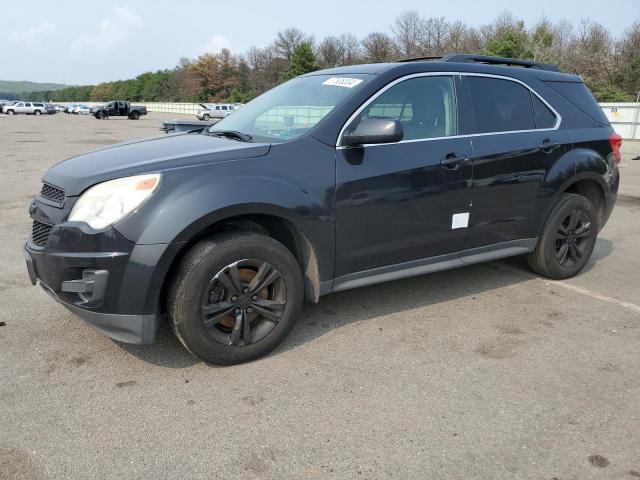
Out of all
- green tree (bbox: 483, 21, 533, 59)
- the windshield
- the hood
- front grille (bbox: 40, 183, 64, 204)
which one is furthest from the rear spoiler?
green tree (bbox: 483, 21, 533, 59)

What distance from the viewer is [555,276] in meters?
4.78

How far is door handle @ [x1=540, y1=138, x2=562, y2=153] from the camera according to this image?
434 centimetres

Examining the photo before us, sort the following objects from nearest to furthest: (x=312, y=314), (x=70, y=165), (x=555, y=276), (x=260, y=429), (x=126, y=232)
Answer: (x=260, y=429), (x=126, y=232), (x=70, y=165), (x=312, y=314), (x=555, y=276)

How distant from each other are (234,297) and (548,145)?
2897mm

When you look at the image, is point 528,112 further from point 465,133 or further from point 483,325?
point 483,325

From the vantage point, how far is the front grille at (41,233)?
306 centimetres

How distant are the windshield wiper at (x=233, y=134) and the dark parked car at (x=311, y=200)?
2cm

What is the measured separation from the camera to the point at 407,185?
361 centimetres

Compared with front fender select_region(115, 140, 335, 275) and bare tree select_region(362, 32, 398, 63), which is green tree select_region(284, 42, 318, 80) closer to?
bare tree select_region(362, 32, 398, 63)

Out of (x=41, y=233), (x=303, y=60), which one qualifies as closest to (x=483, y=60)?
(x=41, y=233)

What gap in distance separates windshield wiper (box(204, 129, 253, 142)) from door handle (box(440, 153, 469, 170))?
4.47 feet

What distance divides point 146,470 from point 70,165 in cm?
194

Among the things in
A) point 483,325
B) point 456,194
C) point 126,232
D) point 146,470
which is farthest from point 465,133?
point 146,470

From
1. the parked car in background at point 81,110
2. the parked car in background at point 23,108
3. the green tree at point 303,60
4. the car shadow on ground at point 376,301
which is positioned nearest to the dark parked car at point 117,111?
the parked car in background at point 23,108
